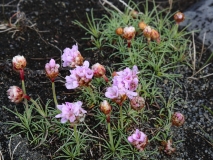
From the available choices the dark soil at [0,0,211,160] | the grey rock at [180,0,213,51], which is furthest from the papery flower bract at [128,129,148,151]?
the grey rock at [180,0,213,51]

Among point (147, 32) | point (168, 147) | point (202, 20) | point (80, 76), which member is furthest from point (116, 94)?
point (202, 20)

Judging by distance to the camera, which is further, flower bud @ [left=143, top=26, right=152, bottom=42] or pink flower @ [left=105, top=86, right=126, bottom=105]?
flower bud @ [left=143, top=26, right=152, bottom=42]

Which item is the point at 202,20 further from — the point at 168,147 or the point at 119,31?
the point at 168,147

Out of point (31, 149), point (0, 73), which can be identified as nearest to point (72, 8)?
point (0, 73)

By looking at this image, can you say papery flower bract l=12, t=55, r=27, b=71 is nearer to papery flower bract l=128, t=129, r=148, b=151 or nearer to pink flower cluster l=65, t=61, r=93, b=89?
pink flower cluster l=65, t=61, r=93, b=89

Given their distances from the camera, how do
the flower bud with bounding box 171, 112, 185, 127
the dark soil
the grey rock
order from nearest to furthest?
the flower bud with bounding box 171, 112, 185, 127 → the dark soil → the grey rock

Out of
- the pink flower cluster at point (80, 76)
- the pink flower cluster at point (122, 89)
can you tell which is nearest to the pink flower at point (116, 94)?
the pink flower cluster at point (122, 89)

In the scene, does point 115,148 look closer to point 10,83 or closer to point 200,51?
point 10,83
